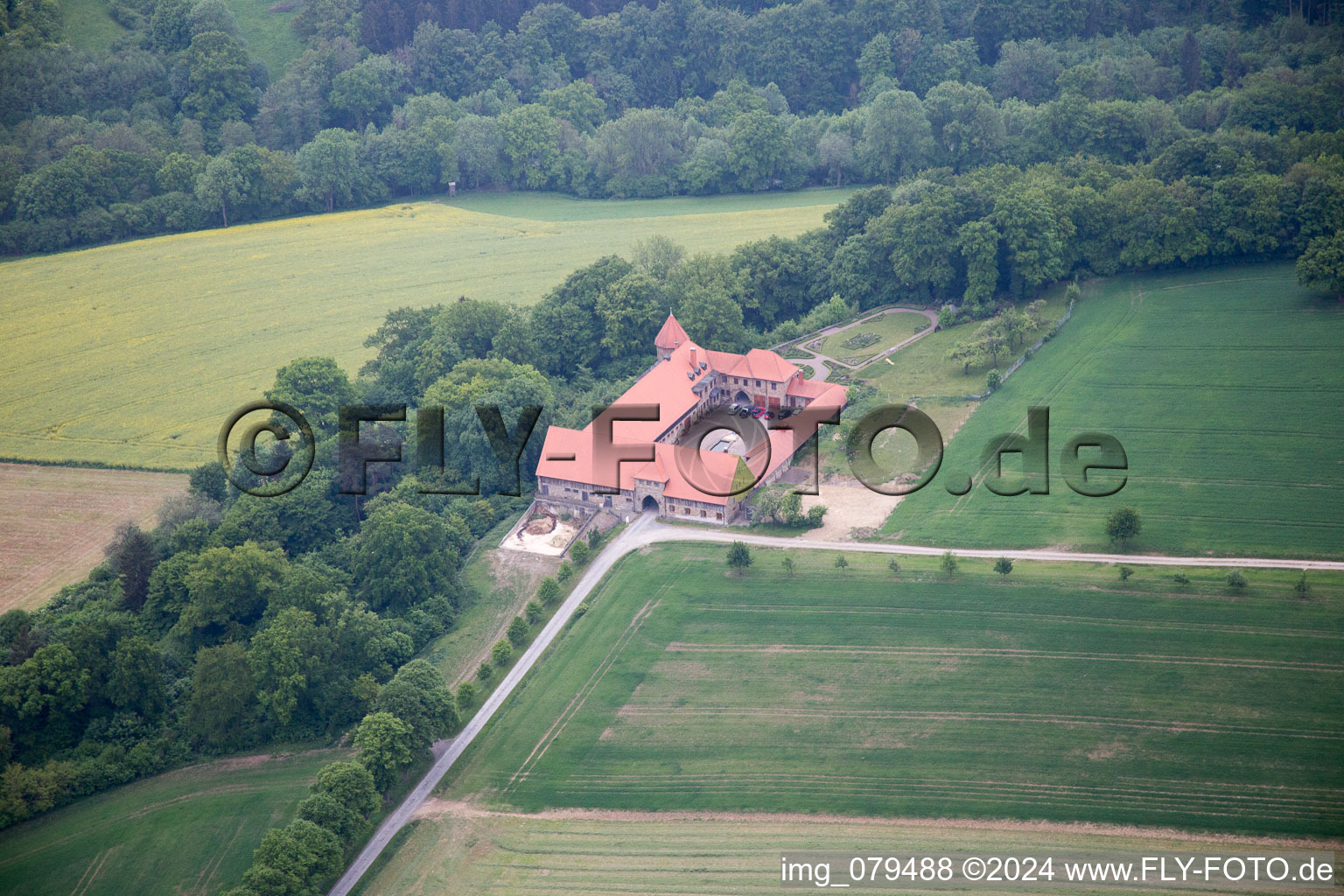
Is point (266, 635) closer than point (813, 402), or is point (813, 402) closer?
point (266, 635)

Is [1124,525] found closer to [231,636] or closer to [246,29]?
[231,636]

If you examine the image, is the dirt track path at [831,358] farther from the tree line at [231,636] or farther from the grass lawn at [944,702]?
the tree line at [231,636]

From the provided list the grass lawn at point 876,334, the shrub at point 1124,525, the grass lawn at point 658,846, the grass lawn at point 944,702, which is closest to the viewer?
the grass lawn at point 658,846

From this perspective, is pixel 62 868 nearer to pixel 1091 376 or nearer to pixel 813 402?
pixel 813 402

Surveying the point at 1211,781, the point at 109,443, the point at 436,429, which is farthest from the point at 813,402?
the point at 109,443

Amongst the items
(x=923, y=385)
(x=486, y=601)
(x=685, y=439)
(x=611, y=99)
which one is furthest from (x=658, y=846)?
(x=611, y=99)

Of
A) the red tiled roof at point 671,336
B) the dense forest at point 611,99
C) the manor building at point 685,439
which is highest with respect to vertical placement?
the dense forest at point 611,99

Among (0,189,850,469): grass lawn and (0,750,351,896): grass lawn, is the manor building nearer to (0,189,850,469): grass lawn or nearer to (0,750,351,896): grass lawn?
(0,750,351,896): grass lawn

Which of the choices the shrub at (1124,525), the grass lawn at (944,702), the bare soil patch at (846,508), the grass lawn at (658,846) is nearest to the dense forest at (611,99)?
the bare soil patch at (846,508)
